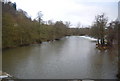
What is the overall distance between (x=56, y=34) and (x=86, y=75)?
41595 millimetres

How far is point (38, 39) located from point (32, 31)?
355cm

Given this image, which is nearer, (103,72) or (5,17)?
(103,72)

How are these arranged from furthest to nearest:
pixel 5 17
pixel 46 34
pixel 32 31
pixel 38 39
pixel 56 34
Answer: pixel 56 34 → pixel 46 34 → pixel 38 39 → pixel 32 31 → pixel 5 17

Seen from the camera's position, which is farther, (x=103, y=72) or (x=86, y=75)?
(x=103, y=72)

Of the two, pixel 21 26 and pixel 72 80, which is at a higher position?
pixel 21 26

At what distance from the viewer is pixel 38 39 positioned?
37844 millimetres

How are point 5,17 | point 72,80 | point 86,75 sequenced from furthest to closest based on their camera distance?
point 5,17, point 86,75, point 72,80

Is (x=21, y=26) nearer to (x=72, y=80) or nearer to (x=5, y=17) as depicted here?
(x=5, y=17)

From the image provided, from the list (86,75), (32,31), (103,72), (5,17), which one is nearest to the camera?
(86,75)

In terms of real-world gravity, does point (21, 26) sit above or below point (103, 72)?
above

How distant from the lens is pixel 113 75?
11.0 metres

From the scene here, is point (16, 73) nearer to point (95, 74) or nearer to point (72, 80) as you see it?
point (72, 80)

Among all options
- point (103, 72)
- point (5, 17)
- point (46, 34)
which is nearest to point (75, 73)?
point (103, 72)

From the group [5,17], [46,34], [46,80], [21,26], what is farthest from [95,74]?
[46,34]
